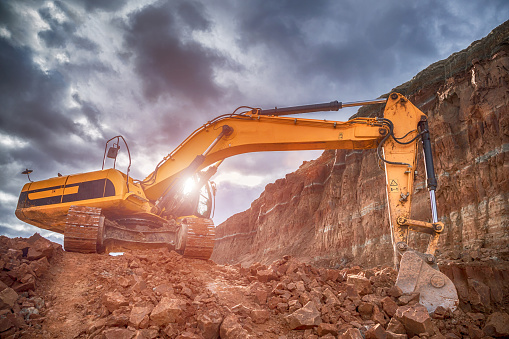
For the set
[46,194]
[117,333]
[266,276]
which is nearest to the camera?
[117,333]

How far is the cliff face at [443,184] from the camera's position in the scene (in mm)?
16016

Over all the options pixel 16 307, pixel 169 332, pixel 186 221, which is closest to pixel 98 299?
pixel 16 307

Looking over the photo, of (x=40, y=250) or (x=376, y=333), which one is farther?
(x=40, y=250)

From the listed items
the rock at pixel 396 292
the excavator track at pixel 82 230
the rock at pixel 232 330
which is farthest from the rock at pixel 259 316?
the excavator track at pixel 82 230

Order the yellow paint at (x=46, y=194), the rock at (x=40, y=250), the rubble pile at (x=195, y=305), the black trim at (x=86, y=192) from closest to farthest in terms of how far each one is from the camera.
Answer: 1. the rubble pile at (x=195, y=305)
2. the rock at (x=40, y=250)
3. the black trim at (x=86, y=192)
4. the yellow paint at (x=46, y=194)

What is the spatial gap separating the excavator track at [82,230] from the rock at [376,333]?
5.79 meters

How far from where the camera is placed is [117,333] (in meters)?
3.95

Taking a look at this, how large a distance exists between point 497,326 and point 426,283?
102 cm

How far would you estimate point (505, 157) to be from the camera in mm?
15469

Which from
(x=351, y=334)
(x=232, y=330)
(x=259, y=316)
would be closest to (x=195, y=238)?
(x=259, y=316)

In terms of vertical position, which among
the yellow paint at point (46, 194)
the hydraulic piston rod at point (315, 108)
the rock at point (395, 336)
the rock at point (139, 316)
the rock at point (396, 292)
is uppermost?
the hydraulic piston rod at point (315, 108)

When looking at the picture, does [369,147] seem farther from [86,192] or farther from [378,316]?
[86,192]

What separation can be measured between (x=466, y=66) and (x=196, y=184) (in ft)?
63.1

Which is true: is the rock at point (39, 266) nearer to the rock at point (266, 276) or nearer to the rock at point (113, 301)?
the rock at point (113, 301)
